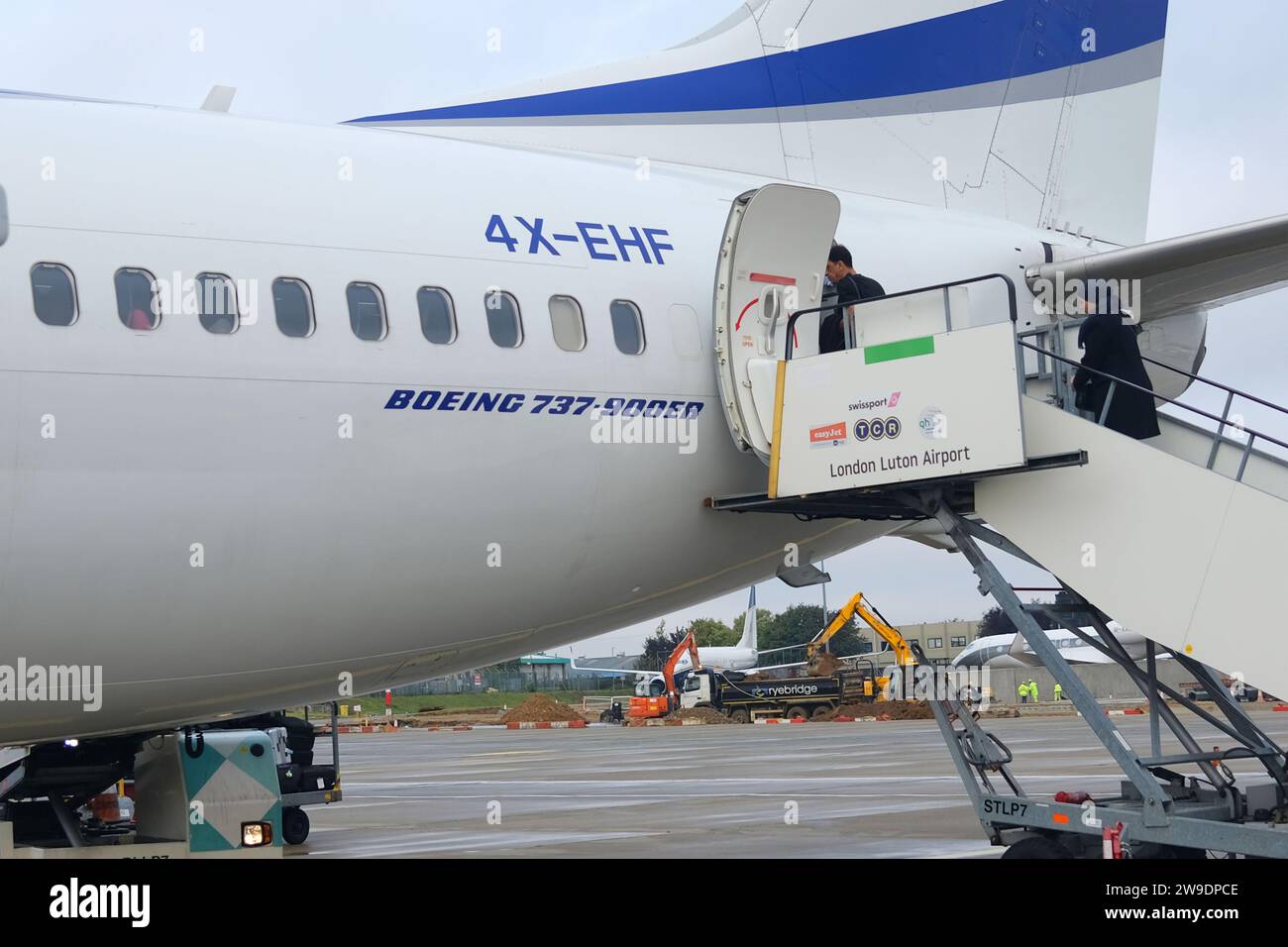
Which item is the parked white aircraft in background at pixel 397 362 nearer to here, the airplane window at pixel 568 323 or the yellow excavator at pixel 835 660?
the airplane window at pixel 568 323

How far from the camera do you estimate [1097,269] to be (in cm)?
1174

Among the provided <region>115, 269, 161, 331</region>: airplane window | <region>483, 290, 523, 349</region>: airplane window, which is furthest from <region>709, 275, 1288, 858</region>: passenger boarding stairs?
<region>115, 269, 161, 331</region>: airplane window

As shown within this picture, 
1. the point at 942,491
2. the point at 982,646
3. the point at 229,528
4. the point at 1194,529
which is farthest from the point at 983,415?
the point at 982,646

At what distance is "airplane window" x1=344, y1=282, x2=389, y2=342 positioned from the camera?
927 cm

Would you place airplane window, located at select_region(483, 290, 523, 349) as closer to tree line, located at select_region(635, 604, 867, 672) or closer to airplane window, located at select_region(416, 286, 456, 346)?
airplane window, located at select_region(416, 286, 456, 346)

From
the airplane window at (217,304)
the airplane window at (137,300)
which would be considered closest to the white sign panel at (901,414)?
the airplane window at (217,304)

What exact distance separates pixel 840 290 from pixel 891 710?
41.0 metres

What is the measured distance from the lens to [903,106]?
562 inches

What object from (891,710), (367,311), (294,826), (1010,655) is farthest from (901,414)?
(1010,655)

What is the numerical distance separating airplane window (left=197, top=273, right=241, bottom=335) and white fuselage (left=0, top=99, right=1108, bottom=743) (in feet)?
A: 0.28

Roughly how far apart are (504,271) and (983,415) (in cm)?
344

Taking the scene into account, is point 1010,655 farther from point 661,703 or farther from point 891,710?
point 891,710

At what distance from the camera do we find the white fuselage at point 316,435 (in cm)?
830
